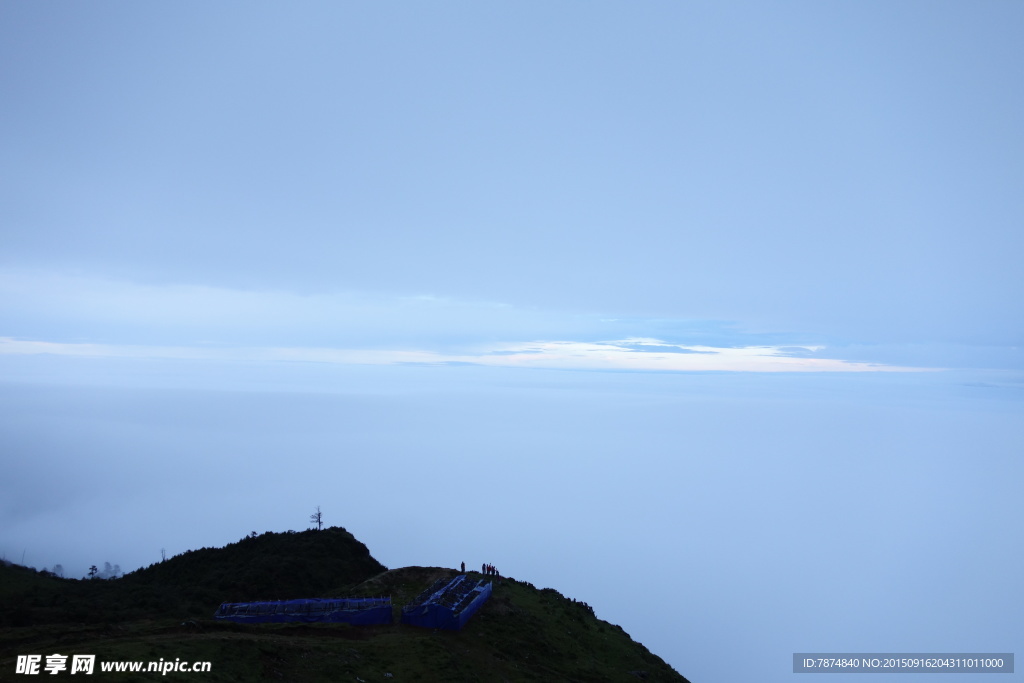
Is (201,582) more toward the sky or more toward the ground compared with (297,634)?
more toward the ground

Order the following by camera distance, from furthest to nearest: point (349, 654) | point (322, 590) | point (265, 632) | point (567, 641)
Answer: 1. point (322, 590)
2. point (567, 641)
3. point (265, 632)
4. point (349, 654)

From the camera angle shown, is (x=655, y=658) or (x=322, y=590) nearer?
(x=655, y=658)

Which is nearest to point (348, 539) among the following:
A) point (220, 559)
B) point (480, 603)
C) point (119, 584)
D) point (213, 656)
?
point (220, 559)

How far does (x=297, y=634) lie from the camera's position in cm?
3200

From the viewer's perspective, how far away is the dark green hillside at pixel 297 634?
86.3 feet

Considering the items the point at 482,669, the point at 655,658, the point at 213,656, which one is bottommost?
the point at 655,658

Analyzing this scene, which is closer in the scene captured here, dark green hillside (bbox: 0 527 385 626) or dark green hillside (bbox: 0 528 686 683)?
dark green hillside (bbox: 0 528 686 683)

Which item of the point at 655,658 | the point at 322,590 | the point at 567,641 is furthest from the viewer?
the point at 322,590

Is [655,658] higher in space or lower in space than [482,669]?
lower

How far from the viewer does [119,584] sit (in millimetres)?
46562

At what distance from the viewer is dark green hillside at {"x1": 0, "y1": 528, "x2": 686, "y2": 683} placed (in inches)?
1035

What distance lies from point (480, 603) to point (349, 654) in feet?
43.6

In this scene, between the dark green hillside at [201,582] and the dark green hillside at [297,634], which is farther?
the dark green hillside at [201,582]

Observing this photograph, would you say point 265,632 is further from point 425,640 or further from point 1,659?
point 1,659
